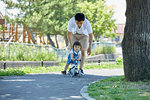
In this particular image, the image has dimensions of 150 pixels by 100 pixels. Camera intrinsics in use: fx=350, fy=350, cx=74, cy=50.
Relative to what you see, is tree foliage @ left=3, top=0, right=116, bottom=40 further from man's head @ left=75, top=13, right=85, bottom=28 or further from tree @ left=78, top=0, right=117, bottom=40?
man's head @ left=75, top=13, right=85, bottom=28

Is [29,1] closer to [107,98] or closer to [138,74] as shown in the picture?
[138,74]

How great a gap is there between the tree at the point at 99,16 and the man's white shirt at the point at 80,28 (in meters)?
19.4

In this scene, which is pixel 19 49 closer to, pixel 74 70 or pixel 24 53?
pixel 24 53

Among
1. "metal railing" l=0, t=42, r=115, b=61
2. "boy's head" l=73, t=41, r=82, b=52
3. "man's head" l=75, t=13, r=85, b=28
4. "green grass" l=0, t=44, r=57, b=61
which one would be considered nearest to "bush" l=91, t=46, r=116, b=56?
"metal railing" l=0, t=42, r=115, b=61

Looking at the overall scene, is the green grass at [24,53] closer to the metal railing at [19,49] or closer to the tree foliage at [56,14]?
the metal railing at [19,49]

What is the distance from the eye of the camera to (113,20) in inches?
1211

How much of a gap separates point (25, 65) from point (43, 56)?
8.61ft

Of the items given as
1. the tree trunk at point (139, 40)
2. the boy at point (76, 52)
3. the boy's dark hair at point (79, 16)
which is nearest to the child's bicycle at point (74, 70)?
the boy at point (76, 52)

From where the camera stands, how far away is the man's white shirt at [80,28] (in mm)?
10398

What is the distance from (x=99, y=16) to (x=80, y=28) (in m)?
20.3

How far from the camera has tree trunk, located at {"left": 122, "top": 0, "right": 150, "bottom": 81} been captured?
879 cm

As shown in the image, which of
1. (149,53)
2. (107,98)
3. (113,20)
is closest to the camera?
(107,98)

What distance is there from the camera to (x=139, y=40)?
8.80m

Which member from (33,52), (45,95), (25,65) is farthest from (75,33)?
(33,52)
